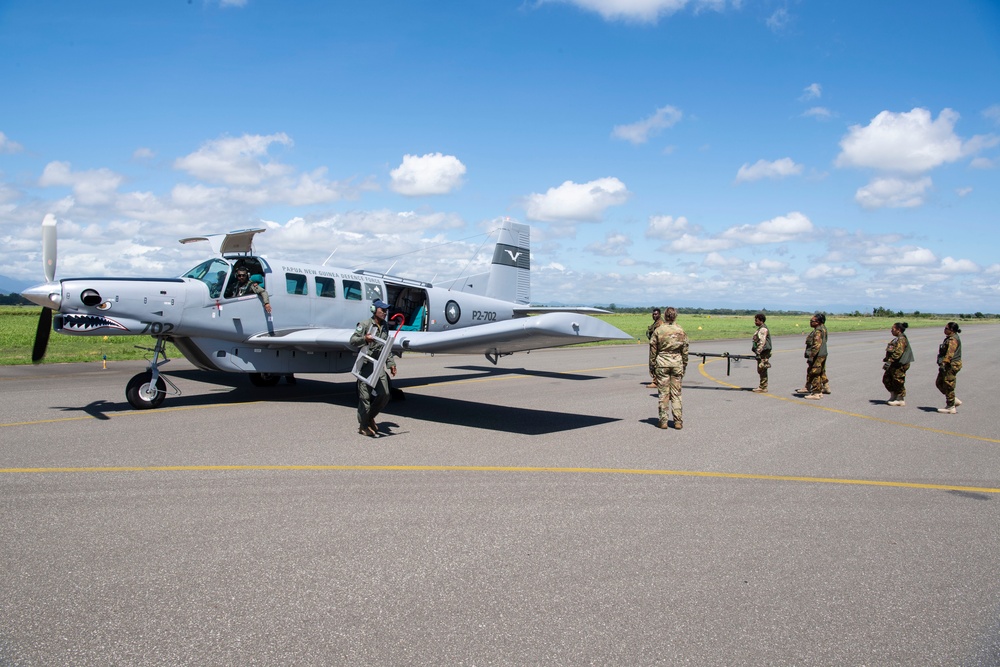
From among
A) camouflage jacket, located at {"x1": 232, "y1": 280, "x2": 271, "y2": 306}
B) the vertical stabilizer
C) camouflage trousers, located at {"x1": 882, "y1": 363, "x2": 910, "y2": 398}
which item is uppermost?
the vertical stabilizer

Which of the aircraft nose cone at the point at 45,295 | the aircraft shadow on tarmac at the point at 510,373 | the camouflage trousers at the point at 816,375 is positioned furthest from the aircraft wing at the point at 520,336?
the camouflage trousers at the point at 816,375

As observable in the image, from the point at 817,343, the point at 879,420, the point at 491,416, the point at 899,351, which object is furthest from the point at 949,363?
the point at 491,416

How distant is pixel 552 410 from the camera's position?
12094mm

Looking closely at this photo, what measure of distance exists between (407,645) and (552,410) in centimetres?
873

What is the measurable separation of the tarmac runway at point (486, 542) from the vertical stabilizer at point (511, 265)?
7650 mm

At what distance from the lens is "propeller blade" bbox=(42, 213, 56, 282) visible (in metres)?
10.3

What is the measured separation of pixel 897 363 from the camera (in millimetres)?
13406

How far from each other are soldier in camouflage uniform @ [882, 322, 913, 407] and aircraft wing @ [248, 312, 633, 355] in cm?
703

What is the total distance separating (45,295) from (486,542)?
27.7 feet

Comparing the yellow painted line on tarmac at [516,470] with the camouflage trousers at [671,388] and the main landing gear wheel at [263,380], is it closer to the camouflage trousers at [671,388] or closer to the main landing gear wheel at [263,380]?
the camouflage trousers at [671,388]

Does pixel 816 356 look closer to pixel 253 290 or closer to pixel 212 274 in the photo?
pixel 253 290

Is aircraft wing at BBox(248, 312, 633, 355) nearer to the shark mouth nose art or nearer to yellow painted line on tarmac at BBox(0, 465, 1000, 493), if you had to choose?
yellow painted line on tarmac at BBox(0, 465, 1000, 493)

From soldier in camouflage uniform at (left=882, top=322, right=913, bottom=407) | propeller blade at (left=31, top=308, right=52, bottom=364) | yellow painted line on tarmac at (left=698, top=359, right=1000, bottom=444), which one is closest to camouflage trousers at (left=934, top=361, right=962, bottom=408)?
Answer: soldier in camouflage uniform at (left=882, top=322, right=913, bottom=407)

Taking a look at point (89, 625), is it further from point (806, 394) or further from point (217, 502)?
point (806, 394)
